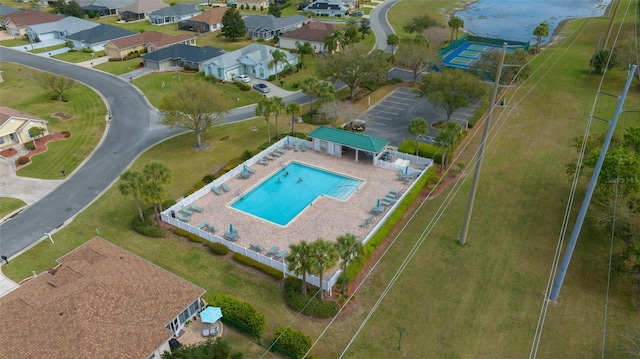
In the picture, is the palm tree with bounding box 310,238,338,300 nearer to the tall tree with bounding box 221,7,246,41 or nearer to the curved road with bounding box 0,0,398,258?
the curved road with bounding box 0,0,398,258

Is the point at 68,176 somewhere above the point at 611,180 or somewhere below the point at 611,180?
below

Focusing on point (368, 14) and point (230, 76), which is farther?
point (368, 14)

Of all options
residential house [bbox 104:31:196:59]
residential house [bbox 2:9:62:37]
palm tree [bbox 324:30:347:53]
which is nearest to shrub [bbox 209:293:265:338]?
palm tree [bbox 324:30:347:53]

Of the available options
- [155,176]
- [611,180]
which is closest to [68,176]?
[155,176]

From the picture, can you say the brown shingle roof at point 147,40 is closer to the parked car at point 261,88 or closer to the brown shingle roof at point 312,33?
the brown shingle roof at point 312,33

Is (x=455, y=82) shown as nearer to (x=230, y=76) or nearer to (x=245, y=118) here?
(x=245, y=118)

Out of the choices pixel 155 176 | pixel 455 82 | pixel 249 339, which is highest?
pixel 455 82

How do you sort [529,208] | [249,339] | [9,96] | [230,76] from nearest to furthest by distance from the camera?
[249,339]
[529,208]
[9,96]
[230,76]

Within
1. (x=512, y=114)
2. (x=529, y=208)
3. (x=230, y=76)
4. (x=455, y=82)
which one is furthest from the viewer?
(x=230, y=76)
